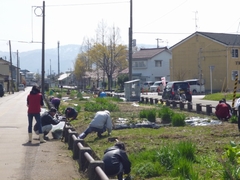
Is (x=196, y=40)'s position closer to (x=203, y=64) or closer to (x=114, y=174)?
(x=203, y=64)

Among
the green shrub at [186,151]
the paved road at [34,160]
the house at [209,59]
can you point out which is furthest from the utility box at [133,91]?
the green shrub at [186,151]

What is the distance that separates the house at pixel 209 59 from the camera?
56750 millimetres

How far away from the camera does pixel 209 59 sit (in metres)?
59.1

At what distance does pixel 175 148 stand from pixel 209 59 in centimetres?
5085

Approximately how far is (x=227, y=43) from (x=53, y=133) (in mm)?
44759

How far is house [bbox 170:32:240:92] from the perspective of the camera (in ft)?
186

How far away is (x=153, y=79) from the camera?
80500 millimetres

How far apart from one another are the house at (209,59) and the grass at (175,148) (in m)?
39.3

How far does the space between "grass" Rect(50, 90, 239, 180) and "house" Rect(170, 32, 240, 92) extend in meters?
39.3

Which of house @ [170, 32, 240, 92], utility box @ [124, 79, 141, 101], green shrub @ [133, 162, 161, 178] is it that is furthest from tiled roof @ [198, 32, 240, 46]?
green shrub @ [133, 162, 161, 178]

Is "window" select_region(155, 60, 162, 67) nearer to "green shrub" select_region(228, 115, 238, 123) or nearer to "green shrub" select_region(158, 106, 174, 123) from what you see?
"green shrub" select_region(158, 106, 174, 123)

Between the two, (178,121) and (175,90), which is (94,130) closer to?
(178,121)

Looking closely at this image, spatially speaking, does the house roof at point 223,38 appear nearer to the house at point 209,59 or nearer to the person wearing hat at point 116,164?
the house at point 209,59

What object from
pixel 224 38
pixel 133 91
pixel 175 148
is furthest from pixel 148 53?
pixel 175 148
